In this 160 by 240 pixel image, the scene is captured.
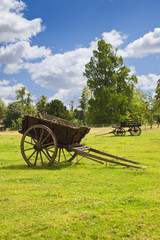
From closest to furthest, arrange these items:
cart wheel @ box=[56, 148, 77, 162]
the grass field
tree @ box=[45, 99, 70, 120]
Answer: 1. the grass field
2. cart wheel @ box=[56, 148, 77, 162]
3. tree @ box=[45, 99, 70, 120]

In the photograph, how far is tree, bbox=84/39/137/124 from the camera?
55.5m

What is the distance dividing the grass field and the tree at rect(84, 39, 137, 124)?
47.3 m

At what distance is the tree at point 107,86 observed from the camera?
55500 millimetres

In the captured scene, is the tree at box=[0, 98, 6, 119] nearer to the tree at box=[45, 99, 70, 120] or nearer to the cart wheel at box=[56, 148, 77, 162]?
the tree at box=[45, 99, 70, 120]

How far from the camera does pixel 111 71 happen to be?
58938 mm

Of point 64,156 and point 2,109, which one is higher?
point 2,109

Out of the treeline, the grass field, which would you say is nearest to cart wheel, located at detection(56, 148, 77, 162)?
the grass field

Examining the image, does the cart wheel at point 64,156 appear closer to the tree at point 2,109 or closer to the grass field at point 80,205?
the grass field at point 80,205

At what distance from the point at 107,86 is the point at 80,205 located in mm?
55992

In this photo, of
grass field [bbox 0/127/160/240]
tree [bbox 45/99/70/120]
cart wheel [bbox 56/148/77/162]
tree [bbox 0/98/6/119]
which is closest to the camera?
grass field [bbox 0/127/160/240]

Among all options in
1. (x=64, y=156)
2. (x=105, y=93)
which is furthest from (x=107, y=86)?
(x=64, y=156)

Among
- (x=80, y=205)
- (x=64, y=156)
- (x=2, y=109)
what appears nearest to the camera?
(x=80, y=205)

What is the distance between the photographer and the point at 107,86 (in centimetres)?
5962

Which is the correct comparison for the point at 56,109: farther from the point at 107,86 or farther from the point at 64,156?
the point at 64,156
